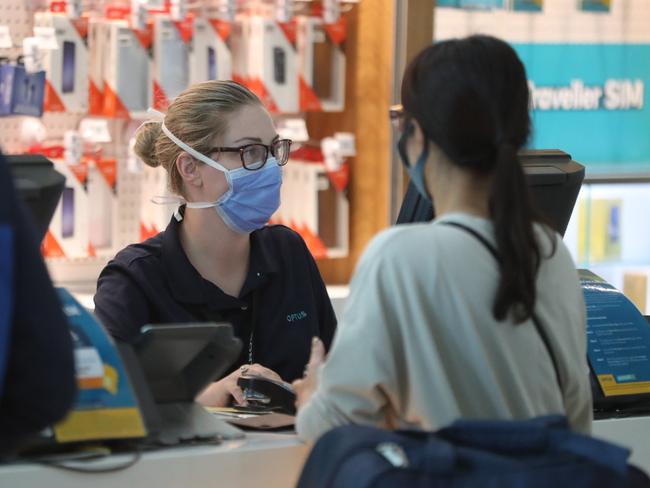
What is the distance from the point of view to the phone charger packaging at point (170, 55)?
441 centimetres

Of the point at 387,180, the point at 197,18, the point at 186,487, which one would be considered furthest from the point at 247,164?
the point at 387,180

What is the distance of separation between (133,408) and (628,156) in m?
4.35

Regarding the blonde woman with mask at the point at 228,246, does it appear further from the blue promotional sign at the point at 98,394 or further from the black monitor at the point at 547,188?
the blue promotional sign at the point at 98,394

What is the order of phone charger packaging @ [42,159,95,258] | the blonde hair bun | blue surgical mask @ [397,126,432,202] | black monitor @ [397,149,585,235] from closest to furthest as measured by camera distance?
blue surgical mask @ [397,126,432,202] < black monitor @ [397,149,585,235] < the blonde hair bun < phone charger packaging @ [42,159,95,258]

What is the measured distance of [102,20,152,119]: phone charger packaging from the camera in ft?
14.3

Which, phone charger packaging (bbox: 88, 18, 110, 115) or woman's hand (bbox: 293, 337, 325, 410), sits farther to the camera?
phone charger packaging (bbox: 88, 18, 110, 115)

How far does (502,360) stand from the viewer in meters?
1.72

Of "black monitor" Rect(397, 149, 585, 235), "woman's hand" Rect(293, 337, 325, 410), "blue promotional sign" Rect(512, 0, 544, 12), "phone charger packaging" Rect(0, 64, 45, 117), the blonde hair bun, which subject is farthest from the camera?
"blue promotional sign" Rect(512, 0, 544, 12)

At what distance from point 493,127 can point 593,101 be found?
406 centimetres

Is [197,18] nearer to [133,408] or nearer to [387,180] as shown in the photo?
[387,180]

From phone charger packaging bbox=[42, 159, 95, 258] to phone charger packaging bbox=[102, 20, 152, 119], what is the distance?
0.27 metres

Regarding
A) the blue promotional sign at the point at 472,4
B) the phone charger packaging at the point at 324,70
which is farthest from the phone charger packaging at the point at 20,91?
the blue promotional sign at the point at 472,4

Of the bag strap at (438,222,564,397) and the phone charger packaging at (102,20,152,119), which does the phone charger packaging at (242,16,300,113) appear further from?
the bag strap at (438,222,564,397)

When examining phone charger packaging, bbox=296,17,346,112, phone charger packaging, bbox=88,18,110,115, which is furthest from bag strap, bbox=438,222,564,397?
phone charger packaging, bbox=296,17,346,112
